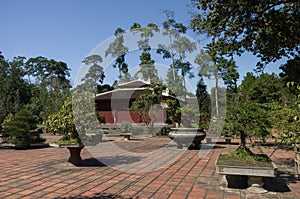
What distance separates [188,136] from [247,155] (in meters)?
4.90

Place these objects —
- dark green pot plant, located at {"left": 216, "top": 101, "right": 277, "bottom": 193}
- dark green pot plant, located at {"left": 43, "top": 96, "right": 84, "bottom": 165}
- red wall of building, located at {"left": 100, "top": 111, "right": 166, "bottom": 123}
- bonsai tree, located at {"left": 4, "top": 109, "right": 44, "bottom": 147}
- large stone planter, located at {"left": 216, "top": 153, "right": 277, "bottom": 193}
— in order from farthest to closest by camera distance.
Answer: red wall of building, located at {"left": 100, "top": 111, "right": 166, "bottom": 123} → bonsai tree, located at {"left": 4, "top": 109, "right": 44, "bottom": 147} → dark green pot plant, located at {"left": 43, "top": 96, "right": 84, "bottom": 165} → dark green pot plant, located at {"left": 216, "top": 101, "right": 277, "bottom": 193} → large stone planter, located at {"left": 216, "top": 153, "right": 277, "bottom": 193}

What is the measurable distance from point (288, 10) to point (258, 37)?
0.96m

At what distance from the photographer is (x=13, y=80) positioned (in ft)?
109

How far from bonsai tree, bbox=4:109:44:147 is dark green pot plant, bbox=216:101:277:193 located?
27.0 ft

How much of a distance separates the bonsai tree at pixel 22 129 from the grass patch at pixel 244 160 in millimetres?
8228

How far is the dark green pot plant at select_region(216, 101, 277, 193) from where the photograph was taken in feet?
13.8

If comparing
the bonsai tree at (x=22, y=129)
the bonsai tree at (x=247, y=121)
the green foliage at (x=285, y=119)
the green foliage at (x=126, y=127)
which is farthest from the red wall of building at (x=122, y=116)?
the green foliage at (x=285, y=119)

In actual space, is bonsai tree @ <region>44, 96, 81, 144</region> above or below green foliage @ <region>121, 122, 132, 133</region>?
above

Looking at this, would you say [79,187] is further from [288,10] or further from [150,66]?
[150,66]

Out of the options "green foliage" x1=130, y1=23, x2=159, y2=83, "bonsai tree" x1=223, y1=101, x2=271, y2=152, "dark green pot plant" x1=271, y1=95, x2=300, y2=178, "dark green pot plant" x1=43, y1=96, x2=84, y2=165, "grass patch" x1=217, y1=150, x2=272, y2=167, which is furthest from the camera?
"green foliage" x1=130, y1=23, x2=159, y2=83

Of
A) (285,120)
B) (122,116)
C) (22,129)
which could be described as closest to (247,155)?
(285,120)

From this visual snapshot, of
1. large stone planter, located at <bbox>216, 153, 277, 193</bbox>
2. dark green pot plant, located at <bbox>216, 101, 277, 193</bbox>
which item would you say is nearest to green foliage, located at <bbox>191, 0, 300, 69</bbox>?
dark green pot plant, located at <bbox>216, 101, 277, 193</bbox>

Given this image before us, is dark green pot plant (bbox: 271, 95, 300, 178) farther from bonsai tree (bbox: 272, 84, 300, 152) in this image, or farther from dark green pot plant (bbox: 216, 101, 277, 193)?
dark green pot plant (bbox: 216, 101, 277, 193)

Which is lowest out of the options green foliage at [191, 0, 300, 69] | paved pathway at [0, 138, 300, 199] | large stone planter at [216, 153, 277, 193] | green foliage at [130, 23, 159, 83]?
paved pathway at [0, 138, 300, 199]
